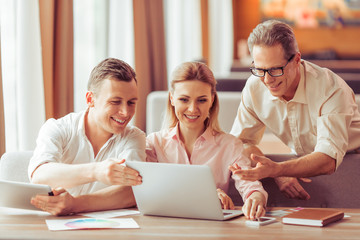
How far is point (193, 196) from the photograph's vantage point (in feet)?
6.59

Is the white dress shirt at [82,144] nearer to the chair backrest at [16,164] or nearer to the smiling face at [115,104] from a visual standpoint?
the smiling face at [115,104]

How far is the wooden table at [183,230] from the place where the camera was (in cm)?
179

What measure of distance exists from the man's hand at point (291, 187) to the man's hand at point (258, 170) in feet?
1.14

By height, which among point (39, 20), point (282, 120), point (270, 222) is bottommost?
point (270, 222)

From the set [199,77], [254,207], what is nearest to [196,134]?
[199,77]

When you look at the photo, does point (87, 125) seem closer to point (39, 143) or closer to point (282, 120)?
point (39, 143)

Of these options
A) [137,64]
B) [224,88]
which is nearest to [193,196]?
[224,88]

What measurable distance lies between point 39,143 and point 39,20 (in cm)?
136

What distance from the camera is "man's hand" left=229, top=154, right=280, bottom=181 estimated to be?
2.04 meters

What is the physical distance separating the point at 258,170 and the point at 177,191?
321 mm

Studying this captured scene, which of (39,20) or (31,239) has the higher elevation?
(39,20)

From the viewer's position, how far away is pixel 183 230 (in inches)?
74.2

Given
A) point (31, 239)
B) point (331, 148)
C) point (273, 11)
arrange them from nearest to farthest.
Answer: point (31, 239), point (331, 148), point (273, 11)

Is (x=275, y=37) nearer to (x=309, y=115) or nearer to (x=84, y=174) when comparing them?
(x=309, y=115)
